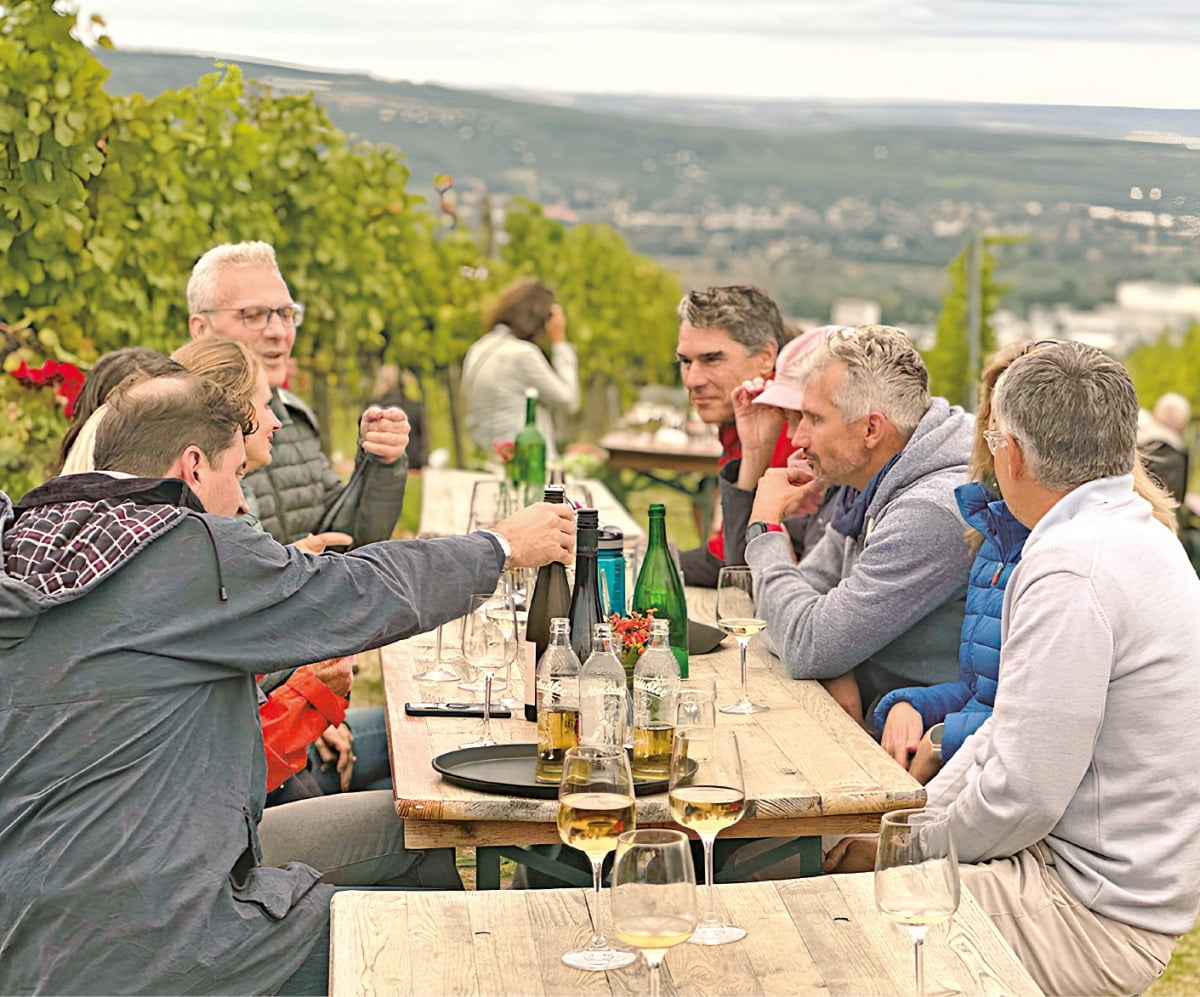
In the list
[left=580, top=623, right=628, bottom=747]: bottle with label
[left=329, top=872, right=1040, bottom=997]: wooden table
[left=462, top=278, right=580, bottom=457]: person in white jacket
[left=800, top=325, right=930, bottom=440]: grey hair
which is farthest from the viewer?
[left=462, top=278, right=580, bottom=457]: person in white jacket

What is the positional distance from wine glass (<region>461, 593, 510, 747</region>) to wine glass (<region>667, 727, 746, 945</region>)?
705mm

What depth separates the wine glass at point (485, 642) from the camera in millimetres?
2416

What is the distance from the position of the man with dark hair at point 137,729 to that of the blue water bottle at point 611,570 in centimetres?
78

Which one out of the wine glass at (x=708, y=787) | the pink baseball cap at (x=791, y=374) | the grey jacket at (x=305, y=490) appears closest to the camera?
the wine glass at (x=708, y=787)

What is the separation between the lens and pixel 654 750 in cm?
215

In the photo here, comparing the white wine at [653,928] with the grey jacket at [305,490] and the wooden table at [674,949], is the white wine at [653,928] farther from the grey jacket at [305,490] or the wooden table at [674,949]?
the grey jacket at [305,490]

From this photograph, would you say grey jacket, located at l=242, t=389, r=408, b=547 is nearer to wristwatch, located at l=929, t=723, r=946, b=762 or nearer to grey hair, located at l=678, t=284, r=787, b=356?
grey hair, located at l=678, t=284, r=787, b=356

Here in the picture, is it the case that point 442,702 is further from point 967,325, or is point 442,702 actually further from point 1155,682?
point 967,325

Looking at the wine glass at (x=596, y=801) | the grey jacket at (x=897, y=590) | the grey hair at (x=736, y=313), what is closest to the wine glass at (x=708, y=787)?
the wine glass at (x=596, y=801)

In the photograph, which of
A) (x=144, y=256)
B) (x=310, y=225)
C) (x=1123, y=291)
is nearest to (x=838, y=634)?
(x=144, y=256)

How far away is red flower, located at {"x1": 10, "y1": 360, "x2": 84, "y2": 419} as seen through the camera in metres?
4.77

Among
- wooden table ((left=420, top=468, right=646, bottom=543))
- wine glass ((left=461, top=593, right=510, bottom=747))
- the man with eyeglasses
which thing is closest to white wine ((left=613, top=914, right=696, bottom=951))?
wine glass ((left=461, top=593, right=510, bottom=747))

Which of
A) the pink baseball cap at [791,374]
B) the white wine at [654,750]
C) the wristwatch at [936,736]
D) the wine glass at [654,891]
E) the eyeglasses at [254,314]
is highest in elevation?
the eyeglasses at [254,314]

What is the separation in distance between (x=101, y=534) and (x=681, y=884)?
0.88m
